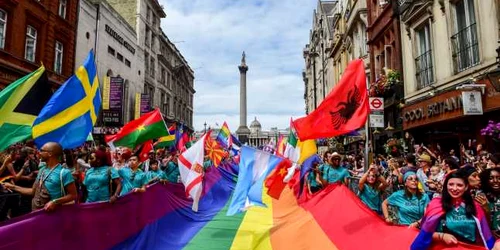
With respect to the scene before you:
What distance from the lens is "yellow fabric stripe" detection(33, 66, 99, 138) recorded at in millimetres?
6113

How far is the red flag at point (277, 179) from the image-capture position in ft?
28.1

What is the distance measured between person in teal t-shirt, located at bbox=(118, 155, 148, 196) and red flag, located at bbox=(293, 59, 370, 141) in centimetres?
332

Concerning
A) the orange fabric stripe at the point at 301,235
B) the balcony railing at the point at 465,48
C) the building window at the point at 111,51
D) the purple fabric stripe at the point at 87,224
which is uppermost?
the building window at the point at 111,51

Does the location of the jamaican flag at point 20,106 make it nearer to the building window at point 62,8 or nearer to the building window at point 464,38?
the building window at point 464,38

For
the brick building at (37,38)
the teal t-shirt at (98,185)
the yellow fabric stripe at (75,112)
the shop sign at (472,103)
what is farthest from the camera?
the brick building at (37,38)

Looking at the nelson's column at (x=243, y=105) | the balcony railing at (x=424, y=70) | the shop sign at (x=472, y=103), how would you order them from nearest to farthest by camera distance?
the shop sign at (x=472, y=103) → the balcony railing at (x=424, y=70) → the nelson's column at (x=243, y=105)

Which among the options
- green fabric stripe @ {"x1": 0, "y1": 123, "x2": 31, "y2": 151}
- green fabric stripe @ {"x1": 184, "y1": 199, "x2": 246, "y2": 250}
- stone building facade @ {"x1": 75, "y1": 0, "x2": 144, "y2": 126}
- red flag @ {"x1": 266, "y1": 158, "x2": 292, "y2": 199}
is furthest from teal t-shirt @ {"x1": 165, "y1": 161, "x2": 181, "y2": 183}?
stone building facade @ {"x1": 75, "y1": 0, "x2": 144, "y2": 126}

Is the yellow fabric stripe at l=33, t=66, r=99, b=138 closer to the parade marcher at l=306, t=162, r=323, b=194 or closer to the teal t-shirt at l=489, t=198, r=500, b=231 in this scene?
Result: the parade marcher at l=306, t=162, r=323, b=194

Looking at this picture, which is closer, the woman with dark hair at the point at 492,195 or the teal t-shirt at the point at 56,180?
the woman with dark hair at the point at 492,195

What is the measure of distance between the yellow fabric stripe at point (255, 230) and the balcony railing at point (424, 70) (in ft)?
25.8

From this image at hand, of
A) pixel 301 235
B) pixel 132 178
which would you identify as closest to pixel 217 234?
pixel 132 178

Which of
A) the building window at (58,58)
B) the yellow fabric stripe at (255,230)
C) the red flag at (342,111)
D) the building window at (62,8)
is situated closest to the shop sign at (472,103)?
the red flag at (342,111)

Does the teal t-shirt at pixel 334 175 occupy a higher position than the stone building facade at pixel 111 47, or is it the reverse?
the stone building facade at pixel 111 47

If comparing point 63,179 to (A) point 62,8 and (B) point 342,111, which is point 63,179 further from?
(A) point 62,8
